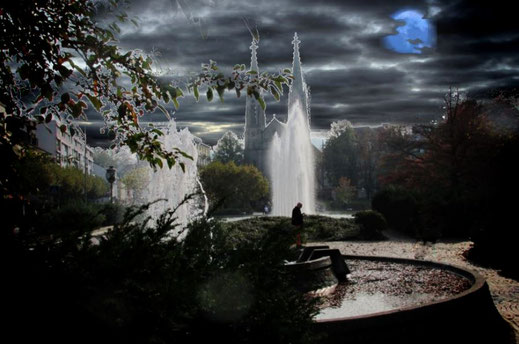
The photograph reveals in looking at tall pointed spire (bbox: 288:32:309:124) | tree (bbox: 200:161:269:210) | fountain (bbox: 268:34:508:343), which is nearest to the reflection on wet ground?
fountain (bbox: 268:34:508:343)

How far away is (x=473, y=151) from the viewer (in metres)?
27.4

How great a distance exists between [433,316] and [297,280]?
269cm

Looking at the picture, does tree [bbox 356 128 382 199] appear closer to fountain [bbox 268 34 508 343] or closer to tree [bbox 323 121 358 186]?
tree [bbox 323 121 358 186]

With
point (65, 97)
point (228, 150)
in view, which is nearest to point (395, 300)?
point (65, 97)

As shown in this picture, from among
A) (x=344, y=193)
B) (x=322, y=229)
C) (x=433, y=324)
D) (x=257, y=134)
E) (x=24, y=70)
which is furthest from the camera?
(x=257, y=134)

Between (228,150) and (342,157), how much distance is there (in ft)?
92.0

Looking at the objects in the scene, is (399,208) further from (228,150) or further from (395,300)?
(228,150)

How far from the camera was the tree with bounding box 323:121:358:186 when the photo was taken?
268 feet

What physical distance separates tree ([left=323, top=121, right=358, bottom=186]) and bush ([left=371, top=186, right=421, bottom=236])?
177 feet

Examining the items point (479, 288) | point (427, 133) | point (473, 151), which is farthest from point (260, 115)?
point (479, 288)

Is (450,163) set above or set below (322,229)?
above

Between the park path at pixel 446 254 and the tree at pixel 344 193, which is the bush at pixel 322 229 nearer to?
the park path at pixel 446 254

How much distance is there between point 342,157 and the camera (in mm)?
81812

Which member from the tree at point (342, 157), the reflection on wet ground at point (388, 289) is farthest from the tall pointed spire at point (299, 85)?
the reflection on wet ground at point (388, 289)
